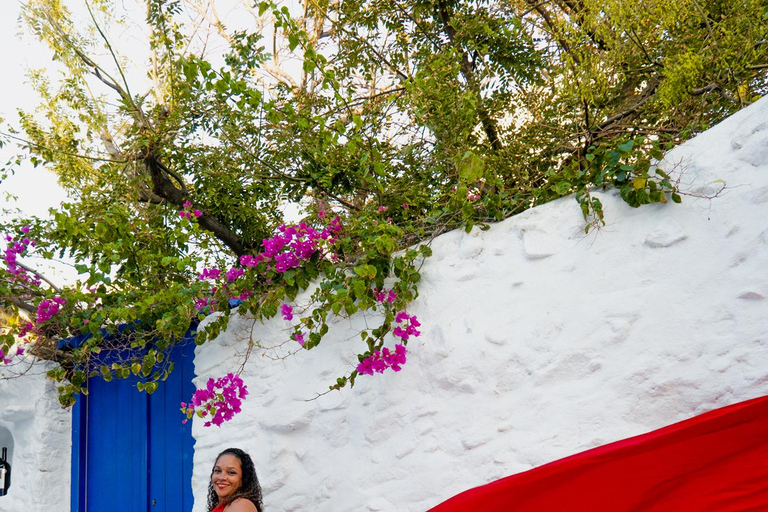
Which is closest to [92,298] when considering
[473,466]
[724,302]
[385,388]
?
[385,388]

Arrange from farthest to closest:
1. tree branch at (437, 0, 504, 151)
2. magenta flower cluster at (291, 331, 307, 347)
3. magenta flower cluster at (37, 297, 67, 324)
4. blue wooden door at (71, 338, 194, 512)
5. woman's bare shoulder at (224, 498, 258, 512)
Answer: tree branch at (437, 0, 504, 151) → blue wooden door at (71, 338, 194, 512) → magenta flower cluster at (37, 297, 67, 324) → magenta flower cluster at (291, 331, 307, 347) → woman's bare shoulder at (224, 498, 258, 512)

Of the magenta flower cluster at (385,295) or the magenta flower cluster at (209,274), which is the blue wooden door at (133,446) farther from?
the magenta flower cluster at (385,295)

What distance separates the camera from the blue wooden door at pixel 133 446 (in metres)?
3.97

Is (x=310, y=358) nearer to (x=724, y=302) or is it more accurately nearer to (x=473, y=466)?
(x=473, y=466)

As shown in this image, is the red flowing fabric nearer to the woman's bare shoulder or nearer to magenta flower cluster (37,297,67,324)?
the woman's bare shoulder

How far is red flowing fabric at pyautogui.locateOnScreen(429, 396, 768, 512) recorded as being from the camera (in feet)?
6.90

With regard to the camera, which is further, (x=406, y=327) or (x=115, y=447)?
(x=115, y=447)

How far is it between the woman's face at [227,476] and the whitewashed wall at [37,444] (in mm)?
1864

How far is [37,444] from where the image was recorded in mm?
4344

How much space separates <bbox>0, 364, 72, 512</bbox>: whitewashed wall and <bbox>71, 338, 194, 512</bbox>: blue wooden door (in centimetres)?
7

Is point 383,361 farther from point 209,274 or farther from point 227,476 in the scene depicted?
point 209,274

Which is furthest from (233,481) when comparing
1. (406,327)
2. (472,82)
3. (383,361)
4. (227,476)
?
(472,82)

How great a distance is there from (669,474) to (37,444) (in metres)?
3.90

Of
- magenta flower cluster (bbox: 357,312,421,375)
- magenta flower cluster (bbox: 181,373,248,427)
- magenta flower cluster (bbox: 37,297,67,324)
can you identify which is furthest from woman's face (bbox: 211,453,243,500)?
magenta flower cluster (bbox: 37,297,67,324)
